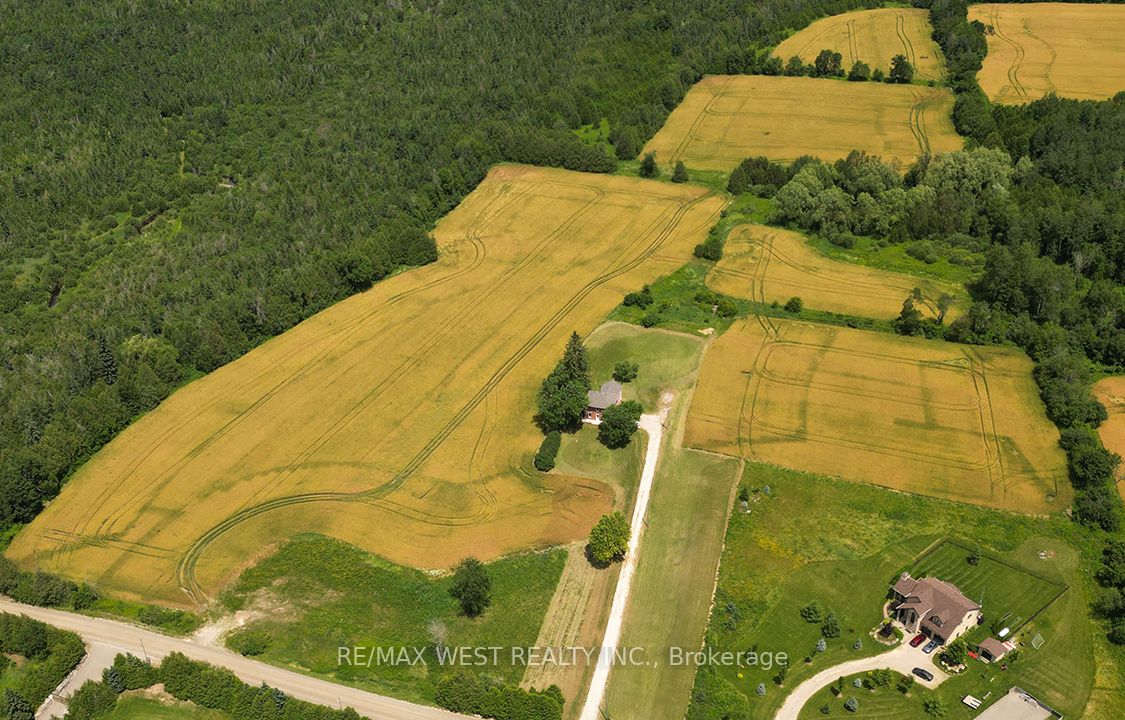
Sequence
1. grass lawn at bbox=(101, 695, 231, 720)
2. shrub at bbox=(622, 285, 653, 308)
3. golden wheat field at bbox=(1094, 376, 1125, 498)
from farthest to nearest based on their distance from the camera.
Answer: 1. shrub at bbox=(622, 285, 653, 308)
2. golden wheat field at bbox=(1094, 376, 1125, 498)
3. grass lawn at bbox=(101, 695, 231, 720)

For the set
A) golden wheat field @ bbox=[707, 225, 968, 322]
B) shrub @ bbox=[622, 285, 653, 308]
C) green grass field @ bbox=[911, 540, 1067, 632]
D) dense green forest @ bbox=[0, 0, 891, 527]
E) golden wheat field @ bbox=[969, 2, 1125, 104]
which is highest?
dense green forest @ bbox=[0, 0, 891, 527]

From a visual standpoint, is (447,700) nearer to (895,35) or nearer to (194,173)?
(194,173)

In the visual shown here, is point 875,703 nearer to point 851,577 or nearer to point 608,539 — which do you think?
point 851,577

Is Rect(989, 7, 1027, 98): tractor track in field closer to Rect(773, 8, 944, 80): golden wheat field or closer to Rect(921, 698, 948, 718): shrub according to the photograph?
Rect(773, 8, 944, 80): golden wheat field

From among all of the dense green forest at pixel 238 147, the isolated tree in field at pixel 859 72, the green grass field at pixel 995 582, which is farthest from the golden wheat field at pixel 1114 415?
the isolated tree in field at pixel 859 72

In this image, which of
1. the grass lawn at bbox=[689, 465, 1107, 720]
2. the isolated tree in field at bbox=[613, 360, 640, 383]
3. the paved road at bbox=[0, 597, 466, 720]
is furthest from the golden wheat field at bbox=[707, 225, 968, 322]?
the paved road at bbox=[0, 597, 466, 720]

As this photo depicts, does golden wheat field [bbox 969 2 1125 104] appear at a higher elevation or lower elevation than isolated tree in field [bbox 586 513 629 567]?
lower

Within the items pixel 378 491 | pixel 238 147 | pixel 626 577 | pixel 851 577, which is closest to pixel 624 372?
pixel 626 577

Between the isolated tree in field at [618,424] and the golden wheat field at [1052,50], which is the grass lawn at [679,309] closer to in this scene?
the isolated tree in field at [618,424]
